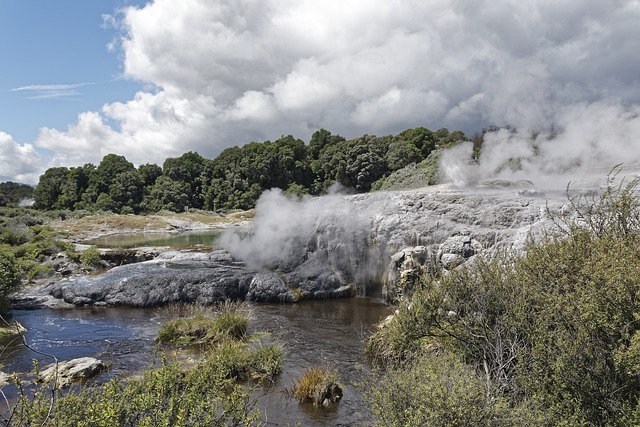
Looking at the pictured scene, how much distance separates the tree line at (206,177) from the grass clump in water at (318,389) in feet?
182

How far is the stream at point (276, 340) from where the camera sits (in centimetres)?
984

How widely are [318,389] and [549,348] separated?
536cm

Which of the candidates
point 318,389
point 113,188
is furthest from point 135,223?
point 318,389

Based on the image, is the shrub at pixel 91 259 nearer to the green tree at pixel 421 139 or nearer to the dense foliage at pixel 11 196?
the green tree at pixel 421 139

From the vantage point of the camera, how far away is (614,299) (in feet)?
20.9

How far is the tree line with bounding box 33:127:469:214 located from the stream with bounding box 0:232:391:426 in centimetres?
4764

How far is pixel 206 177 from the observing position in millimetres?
80750

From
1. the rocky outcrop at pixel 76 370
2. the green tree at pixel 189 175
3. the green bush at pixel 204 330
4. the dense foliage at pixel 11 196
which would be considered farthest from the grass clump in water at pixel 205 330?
the dense foliage at pixel 11 196

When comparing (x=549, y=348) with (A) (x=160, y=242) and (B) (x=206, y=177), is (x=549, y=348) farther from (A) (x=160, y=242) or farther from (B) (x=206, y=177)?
(B) (x=206, y=177)

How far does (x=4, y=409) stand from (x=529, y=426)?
33.1 feet

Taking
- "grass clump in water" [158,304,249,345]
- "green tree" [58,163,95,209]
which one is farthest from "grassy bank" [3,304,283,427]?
"green tree" [58,163,95,209]

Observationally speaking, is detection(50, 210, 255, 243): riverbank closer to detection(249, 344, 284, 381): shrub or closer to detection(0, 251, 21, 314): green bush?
detection(0, 251, 21, 314): green bush

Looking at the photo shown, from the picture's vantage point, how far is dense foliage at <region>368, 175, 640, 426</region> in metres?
5.87

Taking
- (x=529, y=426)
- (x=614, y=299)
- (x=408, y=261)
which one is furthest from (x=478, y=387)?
(x=408, y=261)
